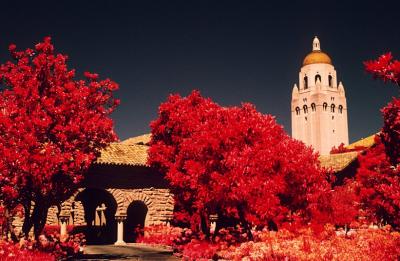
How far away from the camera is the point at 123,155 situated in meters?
27.7

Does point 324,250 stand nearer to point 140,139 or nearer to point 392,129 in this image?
point 392,129

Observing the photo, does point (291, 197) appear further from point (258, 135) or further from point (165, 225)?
point (165, 225)

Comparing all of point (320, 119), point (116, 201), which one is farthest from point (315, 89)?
point (116, 201)

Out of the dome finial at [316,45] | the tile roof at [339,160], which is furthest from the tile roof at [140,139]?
the dome finial at [316,45]

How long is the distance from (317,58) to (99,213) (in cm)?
7842

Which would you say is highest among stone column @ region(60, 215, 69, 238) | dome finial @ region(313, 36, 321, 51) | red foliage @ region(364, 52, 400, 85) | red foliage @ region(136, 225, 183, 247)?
dome finial @ region(313, 36, 321, 51)

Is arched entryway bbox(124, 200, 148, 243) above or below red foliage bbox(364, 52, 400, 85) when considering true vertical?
below

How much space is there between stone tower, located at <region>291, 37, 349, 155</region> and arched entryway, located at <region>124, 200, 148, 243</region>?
77960 millimetres

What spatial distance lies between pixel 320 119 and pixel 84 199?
78.2 m

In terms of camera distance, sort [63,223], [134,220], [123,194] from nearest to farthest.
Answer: [63,223] → [123,194] → [134,220]

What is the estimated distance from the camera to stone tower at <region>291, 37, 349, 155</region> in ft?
347

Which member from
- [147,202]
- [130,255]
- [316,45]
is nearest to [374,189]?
[130,255]

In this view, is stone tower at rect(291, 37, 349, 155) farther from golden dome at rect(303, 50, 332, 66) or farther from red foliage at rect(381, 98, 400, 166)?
red foliage at rect(381, 98, 400, 166)

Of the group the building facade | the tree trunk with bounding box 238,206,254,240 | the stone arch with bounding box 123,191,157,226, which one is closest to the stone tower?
the building facade
